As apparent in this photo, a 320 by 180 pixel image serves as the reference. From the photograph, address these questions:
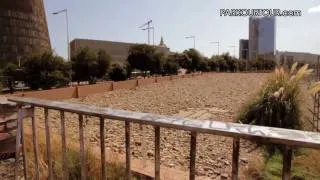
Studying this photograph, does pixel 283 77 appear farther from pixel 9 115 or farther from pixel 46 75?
pixel 46 75

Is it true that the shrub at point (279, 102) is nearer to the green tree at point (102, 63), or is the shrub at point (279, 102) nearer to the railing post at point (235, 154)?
the railing post at point (235, 154)

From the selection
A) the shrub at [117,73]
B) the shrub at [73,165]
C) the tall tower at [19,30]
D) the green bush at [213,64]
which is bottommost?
the shrub at [73,165]

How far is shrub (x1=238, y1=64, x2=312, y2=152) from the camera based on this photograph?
732cm

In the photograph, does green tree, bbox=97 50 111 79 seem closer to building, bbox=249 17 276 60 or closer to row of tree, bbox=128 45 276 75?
row of tree, bbox=128 45 276 75

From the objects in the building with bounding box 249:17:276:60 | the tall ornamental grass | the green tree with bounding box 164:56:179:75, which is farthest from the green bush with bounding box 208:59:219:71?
the tall ornamental grass

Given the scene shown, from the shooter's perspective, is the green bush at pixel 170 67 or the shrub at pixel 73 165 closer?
the shrub at pixel 73 165

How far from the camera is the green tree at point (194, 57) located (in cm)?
6109

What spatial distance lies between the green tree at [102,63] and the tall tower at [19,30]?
63.3 ft

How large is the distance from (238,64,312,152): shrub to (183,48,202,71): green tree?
52.9 m

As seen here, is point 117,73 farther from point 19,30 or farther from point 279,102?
point 279,102

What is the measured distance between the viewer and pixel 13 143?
3.50 metres

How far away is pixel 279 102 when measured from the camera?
7398 millimetres

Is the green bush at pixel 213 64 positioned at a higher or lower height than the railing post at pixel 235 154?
higher

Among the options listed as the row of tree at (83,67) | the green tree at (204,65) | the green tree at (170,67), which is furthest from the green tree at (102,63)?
the green tree at (204,65)
